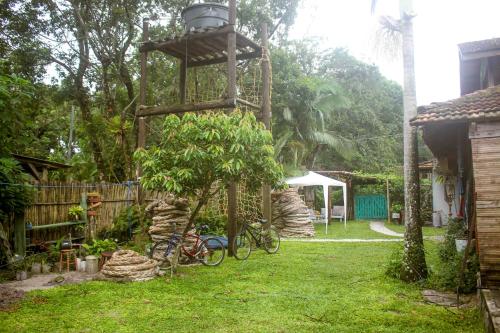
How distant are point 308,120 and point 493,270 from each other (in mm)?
15529

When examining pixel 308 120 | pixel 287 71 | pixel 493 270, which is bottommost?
pixel 493 270

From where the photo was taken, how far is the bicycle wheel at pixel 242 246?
10.1 meters

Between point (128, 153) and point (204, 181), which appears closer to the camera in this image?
point (204, 181)

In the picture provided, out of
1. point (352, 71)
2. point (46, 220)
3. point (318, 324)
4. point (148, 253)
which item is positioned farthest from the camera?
point (352, 71)

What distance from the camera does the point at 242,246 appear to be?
10.9 metres

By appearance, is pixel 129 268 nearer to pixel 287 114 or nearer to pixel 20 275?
pixel 20 275

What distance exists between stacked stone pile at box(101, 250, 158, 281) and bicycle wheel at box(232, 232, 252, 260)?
265 centimetres

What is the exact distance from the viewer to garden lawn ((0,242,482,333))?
5.12m

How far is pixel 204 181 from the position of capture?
26.3ft

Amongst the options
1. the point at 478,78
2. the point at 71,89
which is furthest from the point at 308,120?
the point at 478,78

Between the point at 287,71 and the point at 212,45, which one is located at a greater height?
the point at 287,71

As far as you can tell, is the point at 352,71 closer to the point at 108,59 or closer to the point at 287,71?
the point at 287,71

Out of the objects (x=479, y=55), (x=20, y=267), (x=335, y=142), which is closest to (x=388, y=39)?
(x=479, y=55)

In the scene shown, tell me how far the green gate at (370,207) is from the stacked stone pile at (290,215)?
368 inches
